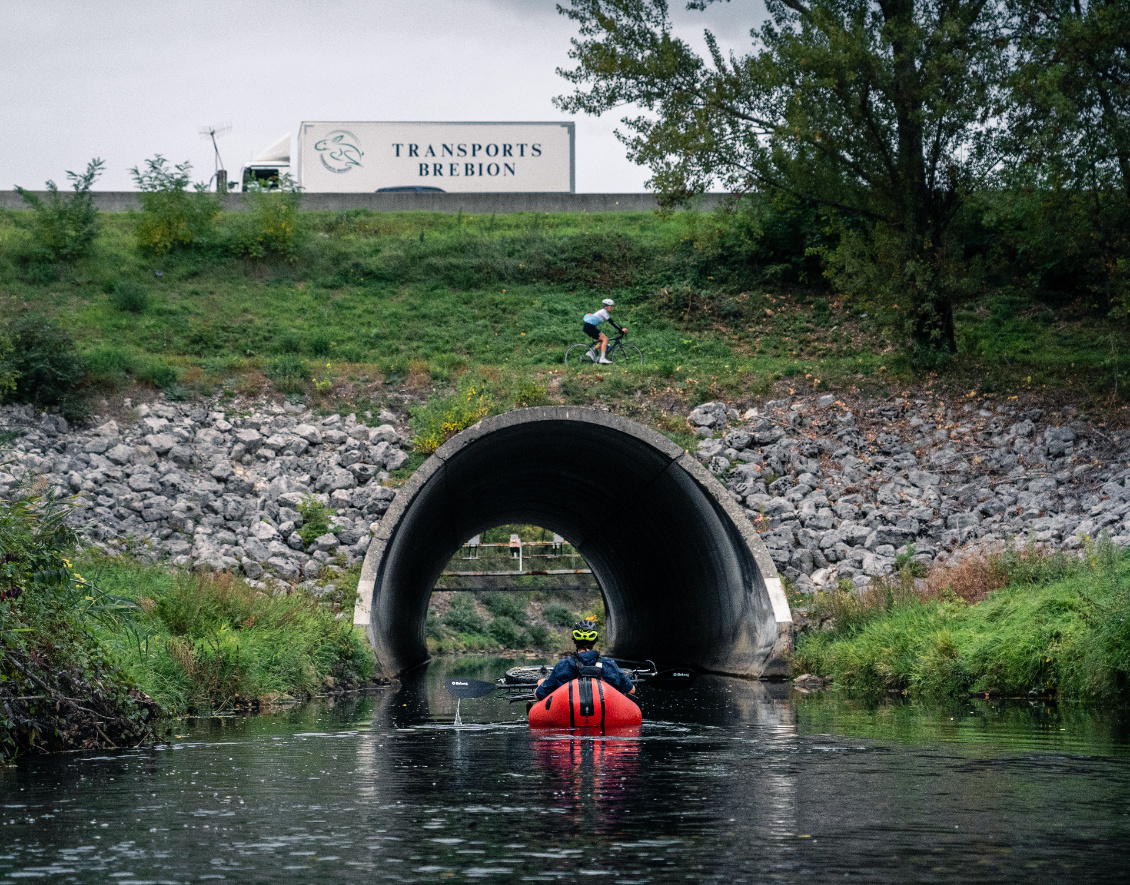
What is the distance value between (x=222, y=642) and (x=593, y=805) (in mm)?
8517

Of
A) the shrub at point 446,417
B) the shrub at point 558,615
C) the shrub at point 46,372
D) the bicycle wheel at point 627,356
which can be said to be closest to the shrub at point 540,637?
the shrub at point 558,615

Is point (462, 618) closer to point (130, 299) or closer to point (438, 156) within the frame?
point (438, 156)

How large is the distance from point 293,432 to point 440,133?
24.3 m

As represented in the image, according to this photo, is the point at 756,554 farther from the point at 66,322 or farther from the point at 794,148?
the point at 66,322

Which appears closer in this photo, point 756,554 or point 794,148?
point 756,554

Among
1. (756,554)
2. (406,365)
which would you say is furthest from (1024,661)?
(406,365)

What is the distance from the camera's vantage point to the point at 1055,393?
2484 centimetres

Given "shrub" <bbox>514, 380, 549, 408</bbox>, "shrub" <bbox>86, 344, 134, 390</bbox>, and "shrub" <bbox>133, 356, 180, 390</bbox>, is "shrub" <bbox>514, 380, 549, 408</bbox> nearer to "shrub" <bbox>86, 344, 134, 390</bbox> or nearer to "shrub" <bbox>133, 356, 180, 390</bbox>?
"shrub" <bbox>133, 356, 180, 390</bbox>

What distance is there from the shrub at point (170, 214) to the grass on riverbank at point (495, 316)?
58cm

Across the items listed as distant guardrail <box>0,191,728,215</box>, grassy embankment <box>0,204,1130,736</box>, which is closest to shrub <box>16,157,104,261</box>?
grassy embankment <box>0,204,1130,736</box>

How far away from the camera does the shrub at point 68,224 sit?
36812 millimetres

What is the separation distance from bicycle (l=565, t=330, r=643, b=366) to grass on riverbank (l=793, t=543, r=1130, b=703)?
11.3 metres

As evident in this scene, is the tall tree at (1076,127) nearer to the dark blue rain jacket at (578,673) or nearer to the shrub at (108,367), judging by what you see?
the dark blue rain jacket at (578,673)

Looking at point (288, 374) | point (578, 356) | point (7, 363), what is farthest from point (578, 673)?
point (578, 356)
